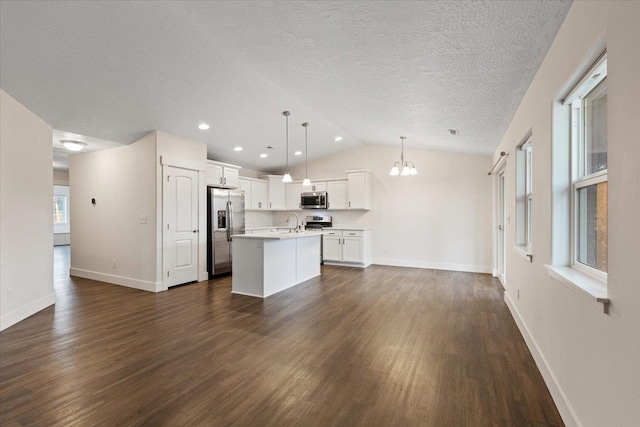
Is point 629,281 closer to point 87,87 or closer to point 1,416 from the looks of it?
A: point 1,416

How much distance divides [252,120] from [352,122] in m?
1.71

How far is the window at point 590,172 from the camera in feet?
5.45

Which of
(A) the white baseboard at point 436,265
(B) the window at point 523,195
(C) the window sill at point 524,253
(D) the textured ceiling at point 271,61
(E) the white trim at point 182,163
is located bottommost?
(A) the white baseboard at point 436,265

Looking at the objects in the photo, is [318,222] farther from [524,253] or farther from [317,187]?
[524,253]

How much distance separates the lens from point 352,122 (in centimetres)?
527

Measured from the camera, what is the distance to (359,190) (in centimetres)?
725

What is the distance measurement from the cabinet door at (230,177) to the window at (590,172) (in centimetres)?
566

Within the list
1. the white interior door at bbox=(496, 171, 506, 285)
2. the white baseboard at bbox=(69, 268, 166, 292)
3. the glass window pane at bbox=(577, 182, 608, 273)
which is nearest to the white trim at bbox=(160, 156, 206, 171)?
the white baseboard at bbox=(69, 268, 166, 292)

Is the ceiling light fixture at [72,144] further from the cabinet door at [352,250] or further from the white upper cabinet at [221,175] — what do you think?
the cabinet door at [352,250]

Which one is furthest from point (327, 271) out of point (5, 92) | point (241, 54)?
point (5, 92)

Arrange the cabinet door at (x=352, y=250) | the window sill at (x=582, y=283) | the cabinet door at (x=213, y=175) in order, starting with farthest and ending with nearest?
the cabinet door at (x=352, y=250) < the cabinet door at (x=213, y=175) < the window sill at (x=582, y=283)

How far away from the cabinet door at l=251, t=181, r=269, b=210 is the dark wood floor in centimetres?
355

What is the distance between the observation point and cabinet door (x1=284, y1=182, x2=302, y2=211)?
26.5 ft

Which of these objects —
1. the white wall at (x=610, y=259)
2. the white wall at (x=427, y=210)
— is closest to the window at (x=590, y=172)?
the white wall at (x=610, y=259)
